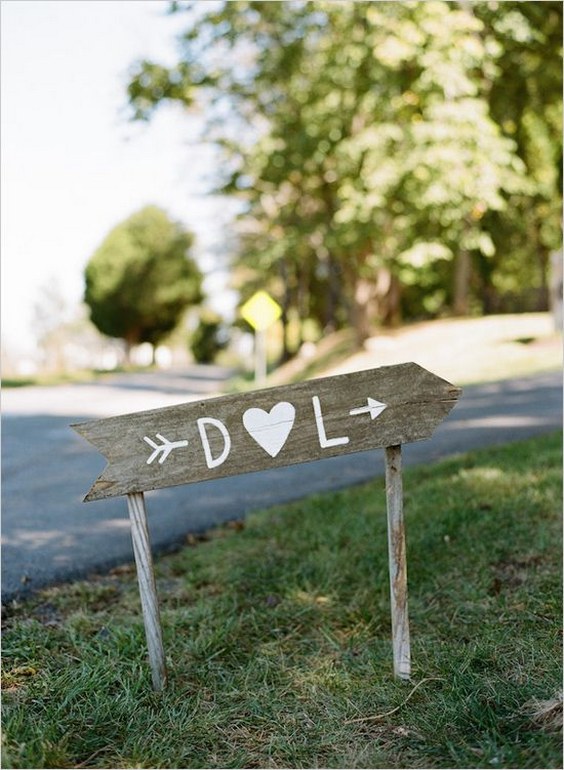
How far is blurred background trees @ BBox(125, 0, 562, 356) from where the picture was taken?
47.4 feet

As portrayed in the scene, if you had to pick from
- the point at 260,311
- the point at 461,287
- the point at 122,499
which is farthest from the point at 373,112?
the point at 122,499

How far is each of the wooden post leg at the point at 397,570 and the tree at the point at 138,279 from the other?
46903 millimetres

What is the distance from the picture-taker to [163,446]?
10.6ft

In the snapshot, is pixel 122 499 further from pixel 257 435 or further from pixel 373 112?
pixel 373 112

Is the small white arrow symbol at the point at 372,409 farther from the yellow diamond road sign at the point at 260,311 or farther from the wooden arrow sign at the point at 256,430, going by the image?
the yellow diamond road sign at the point at 260,311

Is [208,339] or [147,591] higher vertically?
[147,591]

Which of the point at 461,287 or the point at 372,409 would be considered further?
the point at 461,287

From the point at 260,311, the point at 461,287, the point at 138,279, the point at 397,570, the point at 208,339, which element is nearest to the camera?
the point at 397,570

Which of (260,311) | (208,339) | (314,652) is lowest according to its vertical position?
(208,339)

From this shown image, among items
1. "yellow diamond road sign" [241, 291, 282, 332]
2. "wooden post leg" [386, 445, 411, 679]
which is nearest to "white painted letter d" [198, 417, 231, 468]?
"wooden post leg" [386, 445, 411, 679]

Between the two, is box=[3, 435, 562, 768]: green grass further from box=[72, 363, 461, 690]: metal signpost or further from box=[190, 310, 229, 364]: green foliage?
box=[190, 310, 229, 364]: green foliage

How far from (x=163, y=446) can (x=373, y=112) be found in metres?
15.5

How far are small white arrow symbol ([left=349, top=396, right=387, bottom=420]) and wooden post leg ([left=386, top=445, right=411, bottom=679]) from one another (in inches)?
6.7

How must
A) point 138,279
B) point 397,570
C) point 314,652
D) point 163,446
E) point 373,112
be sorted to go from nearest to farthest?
point 163,446
point 397,570
point 314,652
point 373,112
point 138,279
